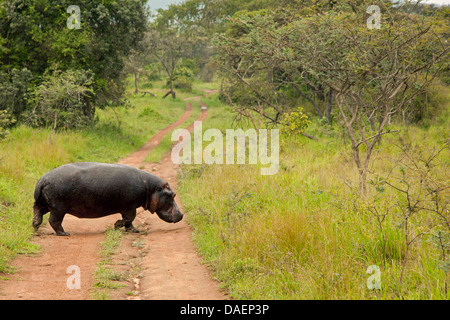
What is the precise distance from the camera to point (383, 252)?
5656mm

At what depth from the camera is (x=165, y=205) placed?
343 inches

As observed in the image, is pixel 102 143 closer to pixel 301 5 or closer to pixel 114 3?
pixel 114 3

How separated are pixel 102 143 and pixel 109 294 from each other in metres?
12.9

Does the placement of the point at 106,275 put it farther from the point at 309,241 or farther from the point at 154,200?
the point at 154,200

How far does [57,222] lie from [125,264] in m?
2.08

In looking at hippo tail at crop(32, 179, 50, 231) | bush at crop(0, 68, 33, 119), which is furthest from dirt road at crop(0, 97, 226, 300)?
bush at crop(0, 68, 33, 119)

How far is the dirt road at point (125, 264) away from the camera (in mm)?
5355

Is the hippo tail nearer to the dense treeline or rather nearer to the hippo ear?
the hippo ear

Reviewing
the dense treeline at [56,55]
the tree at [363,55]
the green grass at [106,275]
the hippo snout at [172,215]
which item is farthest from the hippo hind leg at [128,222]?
the dense treeline at [56,55]

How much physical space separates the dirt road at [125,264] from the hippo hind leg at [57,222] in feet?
0.46

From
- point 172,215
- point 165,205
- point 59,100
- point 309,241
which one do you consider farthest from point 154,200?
point 59,100

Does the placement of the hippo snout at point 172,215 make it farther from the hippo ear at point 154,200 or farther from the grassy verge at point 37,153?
the grassy verge at point 37,153

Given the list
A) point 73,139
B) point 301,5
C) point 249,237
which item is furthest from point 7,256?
point 301,5

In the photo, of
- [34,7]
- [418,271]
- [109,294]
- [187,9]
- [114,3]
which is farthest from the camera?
[187,9]
